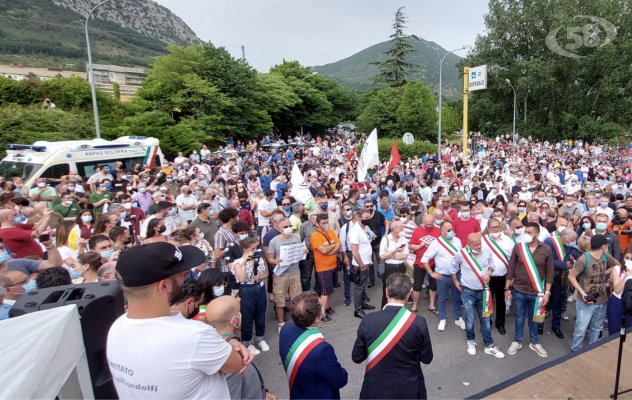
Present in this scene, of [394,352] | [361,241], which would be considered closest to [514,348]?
[361,241]

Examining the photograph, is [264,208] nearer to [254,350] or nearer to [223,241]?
[223,241]

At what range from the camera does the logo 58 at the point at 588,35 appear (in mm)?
35375

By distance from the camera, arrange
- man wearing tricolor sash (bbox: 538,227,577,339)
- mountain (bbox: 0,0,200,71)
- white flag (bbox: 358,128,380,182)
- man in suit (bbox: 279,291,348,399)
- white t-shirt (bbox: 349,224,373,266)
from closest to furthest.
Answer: man in suit (bbox: 279,291,348,399)
man wearing tricolor sash (bbox: 538,227,577,339)
white t-shirt (bbox: 349,224,373,266)
white flag (bbox: 358,128,380,182)
mountain (bbox: 0,0,200,71)

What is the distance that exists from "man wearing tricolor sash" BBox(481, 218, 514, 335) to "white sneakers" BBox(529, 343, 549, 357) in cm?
50

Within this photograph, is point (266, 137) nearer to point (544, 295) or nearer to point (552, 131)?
point (552, 131)

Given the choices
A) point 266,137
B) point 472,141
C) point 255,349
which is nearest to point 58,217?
point 255,349

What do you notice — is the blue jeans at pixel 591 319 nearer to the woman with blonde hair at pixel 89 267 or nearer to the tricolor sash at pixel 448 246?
the tricolor sash at pixel 448 246

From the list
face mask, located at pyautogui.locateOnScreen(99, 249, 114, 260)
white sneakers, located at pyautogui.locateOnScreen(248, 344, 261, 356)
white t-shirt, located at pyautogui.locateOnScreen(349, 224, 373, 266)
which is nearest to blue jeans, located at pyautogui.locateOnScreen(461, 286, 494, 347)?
white t-shirt, located at pyautogui.locateOnScreen(349, 224, 373, 266)

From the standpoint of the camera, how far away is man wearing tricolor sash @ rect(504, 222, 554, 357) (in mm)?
5246

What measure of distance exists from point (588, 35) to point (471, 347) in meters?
41.1

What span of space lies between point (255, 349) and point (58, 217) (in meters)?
4.72

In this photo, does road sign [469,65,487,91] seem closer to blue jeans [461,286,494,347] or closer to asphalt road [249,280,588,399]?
asphalt road [249,280,588,399]

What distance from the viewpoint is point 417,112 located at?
35.2m

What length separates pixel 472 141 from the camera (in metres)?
33.2
